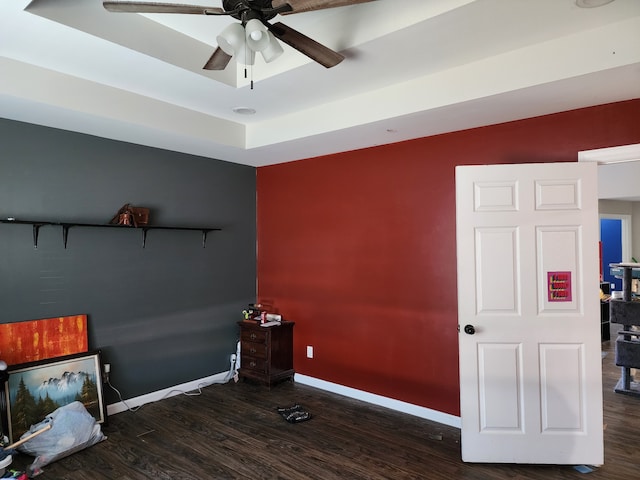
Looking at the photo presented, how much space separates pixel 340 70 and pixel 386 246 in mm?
1713

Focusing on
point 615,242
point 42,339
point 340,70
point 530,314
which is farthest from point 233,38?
point 615,242

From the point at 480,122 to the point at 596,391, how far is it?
2.07 m

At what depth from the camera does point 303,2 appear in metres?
1.68

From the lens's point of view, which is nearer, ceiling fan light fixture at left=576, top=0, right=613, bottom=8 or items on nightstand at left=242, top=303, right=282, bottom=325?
ceiling fan light fixture at left=576, top=0, right=613, bottom=8

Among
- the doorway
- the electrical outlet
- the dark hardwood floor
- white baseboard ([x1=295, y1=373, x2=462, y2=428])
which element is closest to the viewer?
the dark hardwood floor

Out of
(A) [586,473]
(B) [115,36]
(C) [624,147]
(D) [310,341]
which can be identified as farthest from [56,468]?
(C) [624,147]

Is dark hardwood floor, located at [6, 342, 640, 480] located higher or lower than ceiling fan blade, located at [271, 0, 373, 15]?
lower

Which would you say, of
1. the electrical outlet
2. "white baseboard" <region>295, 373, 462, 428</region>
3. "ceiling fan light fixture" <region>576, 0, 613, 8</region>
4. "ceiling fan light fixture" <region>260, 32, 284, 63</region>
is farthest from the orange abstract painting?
"ceiling fan light fixture" <region>576, 0, 613, 8</region>

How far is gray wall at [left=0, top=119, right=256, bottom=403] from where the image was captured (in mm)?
3264

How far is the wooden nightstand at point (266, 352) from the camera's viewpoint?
170 inches

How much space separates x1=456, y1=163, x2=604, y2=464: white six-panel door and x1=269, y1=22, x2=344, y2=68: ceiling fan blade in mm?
1321

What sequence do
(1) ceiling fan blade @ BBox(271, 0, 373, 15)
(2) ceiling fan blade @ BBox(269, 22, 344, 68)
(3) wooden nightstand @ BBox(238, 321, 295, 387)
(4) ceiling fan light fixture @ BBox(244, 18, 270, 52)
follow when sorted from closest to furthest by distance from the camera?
(1) ceiling fan blade @ BBox(271, 0, 373, 15), (4) ceiling fan light fixture @ BBox(244, 18, 270, 52), (2) ceiling fan blade @ BBox(269, 22, 344, 68), (3) wooden nightstand @ BBox(238, 321, 295, 387)

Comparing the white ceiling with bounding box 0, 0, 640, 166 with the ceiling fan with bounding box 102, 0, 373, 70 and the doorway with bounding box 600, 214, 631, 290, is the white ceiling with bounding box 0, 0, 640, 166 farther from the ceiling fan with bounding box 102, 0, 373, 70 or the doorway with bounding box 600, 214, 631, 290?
the doorway with bounding box 600, 214, 631, 290

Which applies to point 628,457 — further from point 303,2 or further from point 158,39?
point 158,39
